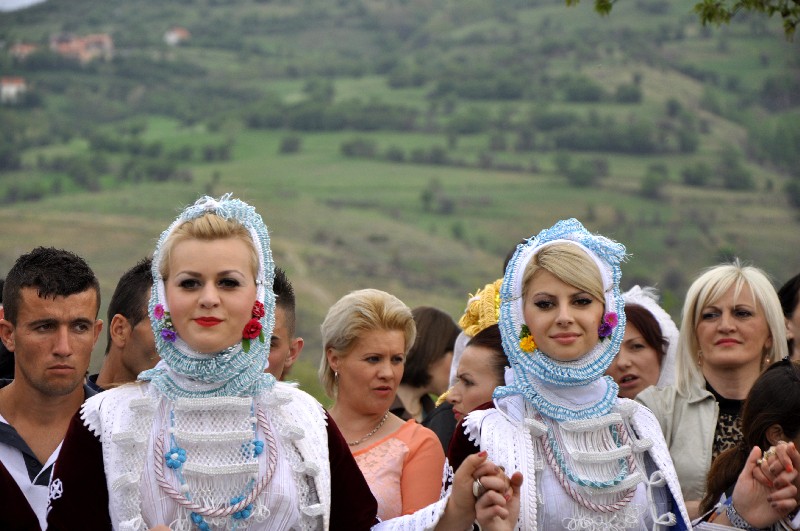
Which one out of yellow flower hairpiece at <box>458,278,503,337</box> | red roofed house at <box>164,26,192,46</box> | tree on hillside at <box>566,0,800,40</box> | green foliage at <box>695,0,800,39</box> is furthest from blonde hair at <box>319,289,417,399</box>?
red roofed house at <box>164,26,192,46</box>

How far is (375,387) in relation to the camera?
5680 mm

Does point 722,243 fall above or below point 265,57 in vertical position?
below

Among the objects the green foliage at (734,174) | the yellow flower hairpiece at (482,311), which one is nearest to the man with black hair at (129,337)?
the yellow flower hairpiece at (482,311)

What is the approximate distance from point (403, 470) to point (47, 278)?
1.83 meters

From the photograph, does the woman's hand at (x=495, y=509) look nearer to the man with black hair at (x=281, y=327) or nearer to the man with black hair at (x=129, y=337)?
the man with black hair at (x=281, y=327)

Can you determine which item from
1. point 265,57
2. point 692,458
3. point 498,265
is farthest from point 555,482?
point 265,57

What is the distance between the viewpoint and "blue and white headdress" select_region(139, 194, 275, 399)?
4.37 m

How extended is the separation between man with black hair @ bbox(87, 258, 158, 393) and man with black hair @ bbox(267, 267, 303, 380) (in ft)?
2.04

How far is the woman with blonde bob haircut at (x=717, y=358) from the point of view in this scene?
6191mm

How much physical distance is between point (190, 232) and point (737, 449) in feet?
8.75

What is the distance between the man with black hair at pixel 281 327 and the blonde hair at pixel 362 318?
22 centimetres

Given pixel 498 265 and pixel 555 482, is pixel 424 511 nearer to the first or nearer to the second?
pixel 555 482

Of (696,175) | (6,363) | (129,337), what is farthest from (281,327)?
Result: (696,175)

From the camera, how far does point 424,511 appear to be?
469 centimetres
